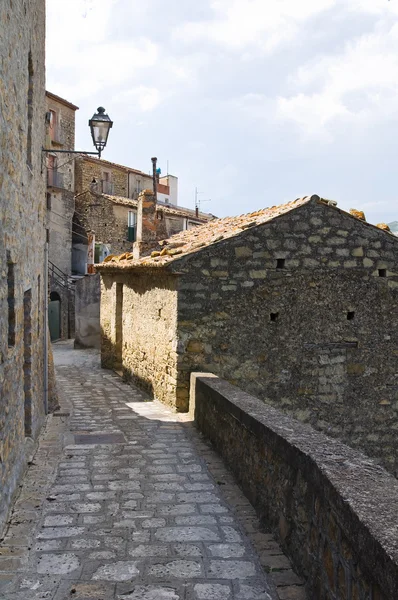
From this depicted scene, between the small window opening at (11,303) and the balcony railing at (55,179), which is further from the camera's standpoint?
the balcony railing at (55,179)

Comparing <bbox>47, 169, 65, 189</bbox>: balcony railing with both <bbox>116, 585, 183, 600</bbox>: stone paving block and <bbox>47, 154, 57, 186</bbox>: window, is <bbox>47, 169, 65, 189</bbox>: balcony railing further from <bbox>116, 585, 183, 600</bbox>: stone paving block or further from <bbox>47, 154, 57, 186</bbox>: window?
<bbox>116, 585, 183, 600</bbox>: stone paving block

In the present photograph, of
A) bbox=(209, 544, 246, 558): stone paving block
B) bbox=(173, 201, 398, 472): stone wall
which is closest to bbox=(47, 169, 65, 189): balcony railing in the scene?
bbox=(173, 201, 398, 472): stone wall

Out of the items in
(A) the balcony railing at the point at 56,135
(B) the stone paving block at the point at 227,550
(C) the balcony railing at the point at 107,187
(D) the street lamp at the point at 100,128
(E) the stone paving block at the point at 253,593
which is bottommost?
(E) the stone paving block at the point at 253,593

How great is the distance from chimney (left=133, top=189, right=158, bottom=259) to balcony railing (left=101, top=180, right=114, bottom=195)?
2275 centimetres

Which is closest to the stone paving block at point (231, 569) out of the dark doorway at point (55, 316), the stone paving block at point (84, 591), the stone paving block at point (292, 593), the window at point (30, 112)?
the stone paving block at point (292, 593)

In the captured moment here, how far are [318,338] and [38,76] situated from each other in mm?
5485

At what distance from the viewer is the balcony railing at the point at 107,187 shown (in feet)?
115

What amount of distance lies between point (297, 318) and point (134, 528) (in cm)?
503

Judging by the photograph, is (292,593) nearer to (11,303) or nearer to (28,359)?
(11,303)

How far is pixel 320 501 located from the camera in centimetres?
317

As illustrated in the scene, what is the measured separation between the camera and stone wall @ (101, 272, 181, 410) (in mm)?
8656

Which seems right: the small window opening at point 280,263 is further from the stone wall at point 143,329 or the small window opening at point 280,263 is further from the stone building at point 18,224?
the stone building at point 18,224

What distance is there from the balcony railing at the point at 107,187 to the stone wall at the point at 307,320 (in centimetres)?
2797

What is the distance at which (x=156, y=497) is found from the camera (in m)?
4.99
